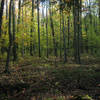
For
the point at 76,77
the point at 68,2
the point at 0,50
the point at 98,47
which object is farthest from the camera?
the point at 98,47

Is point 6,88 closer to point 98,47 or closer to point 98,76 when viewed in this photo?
point 98,76

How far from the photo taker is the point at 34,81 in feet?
28.6

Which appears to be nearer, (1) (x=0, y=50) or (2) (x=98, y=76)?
(2) (x=98, y=76)

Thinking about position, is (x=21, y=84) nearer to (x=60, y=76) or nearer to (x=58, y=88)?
(x=58, y=88)

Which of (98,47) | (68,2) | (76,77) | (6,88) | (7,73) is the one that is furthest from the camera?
(98,47)

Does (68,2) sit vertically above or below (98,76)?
above

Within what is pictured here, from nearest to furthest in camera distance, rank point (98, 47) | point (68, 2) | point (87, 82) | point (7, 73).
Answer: point (87, 82) → point (7, 73) → point (68, 2) → point (98, 47)

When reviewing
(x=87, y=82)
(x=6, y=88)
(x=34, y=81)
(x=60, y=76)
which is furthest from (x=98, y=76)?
(x=6, y=88)

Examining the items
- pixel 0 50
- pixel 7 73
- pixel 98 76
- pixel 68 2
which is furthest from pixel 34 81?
pixel 0 50

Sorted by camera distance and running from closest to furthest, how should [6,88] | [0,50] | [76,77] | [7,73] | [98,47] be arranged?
[6,88] < [76,77] < [7,73] < [0,50] < [98,47]

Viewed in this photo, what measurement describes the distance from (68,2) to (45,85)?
9500 mm

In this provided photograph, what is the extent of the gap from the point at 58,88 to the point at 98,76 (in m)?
3.65

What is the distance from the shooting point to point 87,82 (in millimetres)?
8641

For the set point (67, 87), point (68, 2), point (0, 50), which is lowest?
point (67, 87)
